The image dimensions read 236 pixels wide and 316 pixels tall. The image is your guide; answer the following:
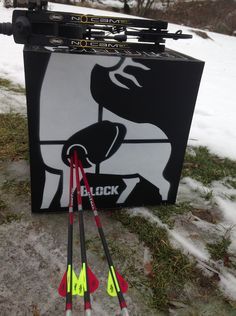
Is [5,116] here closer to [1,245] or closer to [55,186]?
[55,186]

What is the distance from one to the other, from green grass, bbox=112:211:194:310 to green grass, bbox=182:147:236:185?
1030 mm

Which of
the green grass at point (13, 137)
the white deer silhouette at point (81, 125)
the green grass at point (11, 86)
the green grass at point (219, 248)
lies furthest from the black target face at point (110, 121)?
the green grass at point (11, 86)

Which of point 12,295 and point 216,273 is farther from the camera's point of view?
point 216,273

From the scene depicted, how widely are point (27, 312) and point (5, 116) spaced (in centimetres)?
308

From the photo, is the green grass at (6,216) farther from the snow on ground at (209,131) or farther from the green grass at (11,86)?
the green grass at (11,86)

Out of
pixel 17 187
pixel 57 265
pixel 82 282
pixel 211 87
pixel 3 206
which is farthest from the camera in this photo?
pixel 211 87

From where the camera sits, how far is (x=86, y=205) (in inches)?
111

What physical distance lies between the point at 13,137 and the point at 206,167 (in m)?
2.27

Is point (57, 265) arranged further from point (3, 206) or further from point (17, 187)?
point (17, 187)

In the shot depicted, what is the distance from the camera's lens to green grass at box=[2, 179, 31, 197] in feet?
9.68

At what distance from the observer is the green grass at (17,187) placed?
116 inches

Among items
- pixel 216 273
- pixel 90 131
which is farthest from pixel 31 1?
pixel 216 273

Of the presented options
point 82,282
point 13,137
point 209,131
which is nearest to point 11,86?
point 13,137

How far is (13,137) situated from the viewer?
12.8 ft
